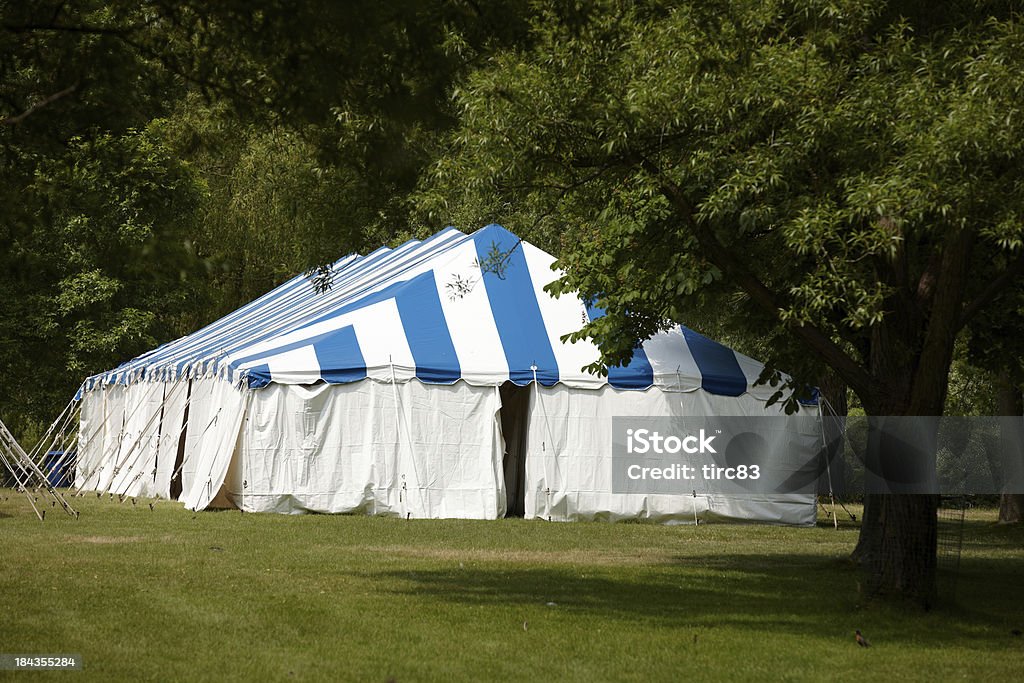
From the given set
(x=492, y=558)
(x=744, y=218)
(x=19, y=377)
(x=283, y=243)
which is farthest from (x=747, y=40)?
(x=19, y=377)

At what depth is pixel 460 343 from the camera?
1797 cm

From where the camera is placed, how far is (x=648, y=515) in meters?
18.0

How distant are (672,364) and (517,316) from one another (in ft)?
7.70

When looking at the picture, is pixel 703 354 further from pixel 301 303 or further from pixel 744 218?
pixel 744 218

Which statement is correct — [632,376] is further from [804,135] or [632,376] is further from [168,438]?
[804,135]

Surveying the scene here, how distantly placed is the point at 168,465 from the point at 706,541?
31.2ft

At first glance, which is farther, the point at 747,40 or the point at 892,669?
the point at 747,40

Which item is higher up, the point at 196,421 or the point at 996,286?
the point at 996,286

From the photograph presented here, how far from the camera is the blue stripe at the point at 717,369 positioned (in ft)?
59.6

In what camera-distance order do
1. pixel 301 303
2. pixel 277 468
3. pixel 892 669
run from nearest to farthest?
1. pixel 892 669
2. pixel 277 468
3. pixel 301 303

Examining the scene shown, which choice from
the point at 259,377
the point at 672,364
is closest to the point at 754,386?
the point at 672,364

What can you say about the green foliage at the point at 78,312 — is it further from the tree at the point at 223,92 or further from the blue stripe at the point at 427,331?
the tree at the point at 223,92

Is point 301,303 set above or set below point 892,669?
above

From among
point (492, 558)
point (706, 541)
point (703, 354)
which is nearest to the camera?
point (492, 558)
